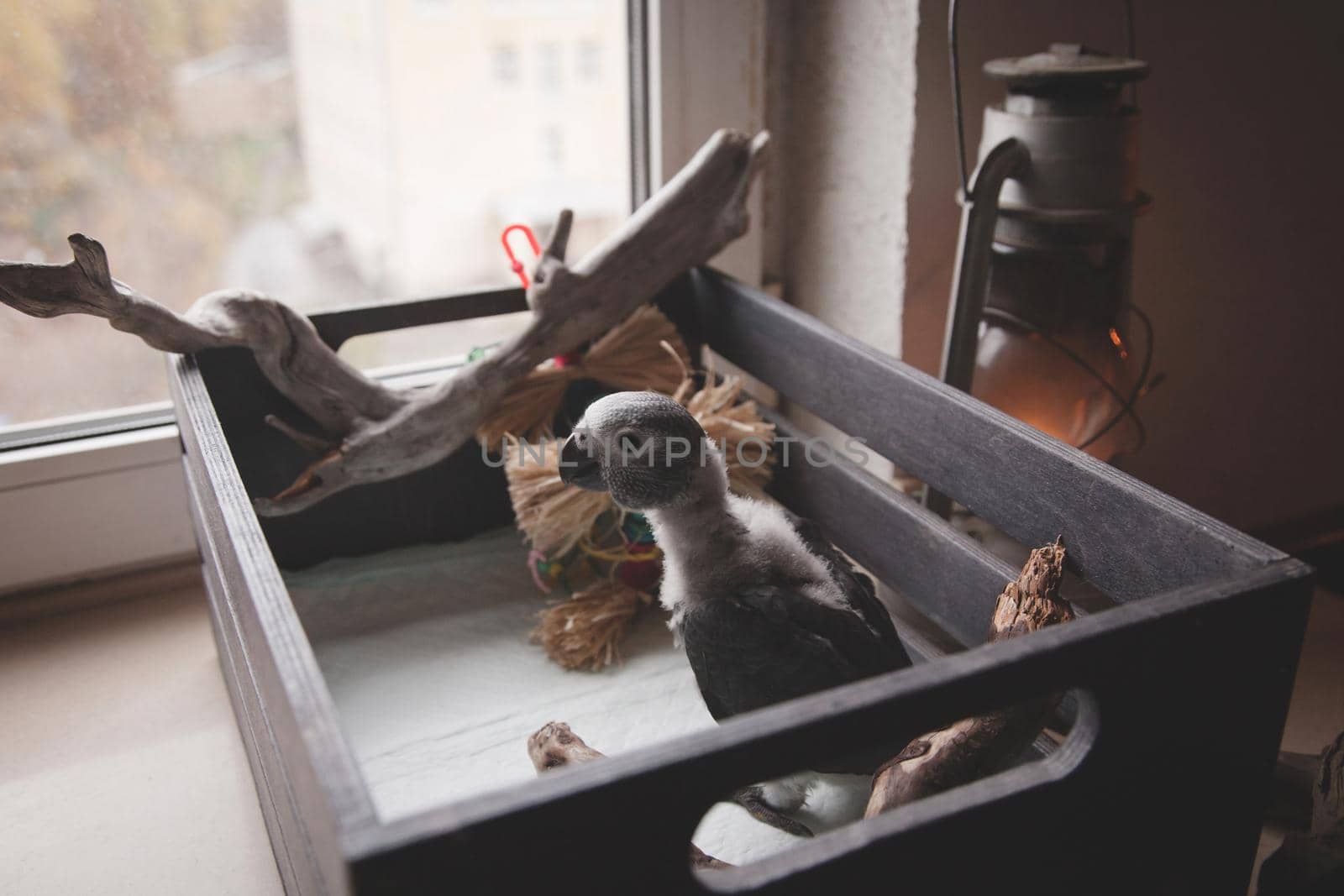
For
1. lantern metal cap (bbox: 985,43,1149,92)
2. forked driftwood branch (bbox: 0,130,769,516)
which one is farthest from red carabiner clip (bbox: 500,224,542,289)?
lantern metal cap (bbox: 985,43,1149,92)

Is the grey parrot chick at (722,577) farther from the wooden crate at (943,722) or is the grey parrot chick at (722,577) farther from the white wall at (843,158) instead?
the white wall at (843,158)

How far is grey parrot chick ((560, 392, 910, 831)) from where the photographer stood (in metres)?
0.62

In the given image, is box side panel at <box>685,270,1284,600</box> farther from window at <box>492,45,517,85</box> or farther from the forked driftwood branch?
window at <box>492,45,517,85</box>

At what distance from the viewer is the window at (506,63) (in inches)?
42.6

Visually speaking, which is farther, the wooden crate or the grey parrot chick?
the grey parrot chick

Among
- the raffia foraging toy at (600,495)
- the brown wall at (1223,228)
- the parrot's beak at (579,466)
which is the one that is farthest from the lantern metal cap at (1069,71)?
the parrot's beak at (579,466)

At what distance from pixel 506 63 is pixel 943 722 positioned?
2.76ft

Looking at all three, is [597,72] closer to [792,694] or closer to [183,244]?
[183,244]

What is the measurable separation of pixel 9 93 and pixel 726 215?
22.7 inches

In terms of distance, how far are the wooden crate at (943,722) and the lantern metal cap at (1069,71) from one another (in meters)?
0.21

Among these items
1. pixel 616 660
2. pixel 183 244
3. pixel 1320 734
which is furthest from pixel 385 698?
pixel 1320 734

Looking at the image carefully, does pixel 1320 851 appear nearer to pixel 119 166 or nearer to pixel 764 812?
pixel 764 812

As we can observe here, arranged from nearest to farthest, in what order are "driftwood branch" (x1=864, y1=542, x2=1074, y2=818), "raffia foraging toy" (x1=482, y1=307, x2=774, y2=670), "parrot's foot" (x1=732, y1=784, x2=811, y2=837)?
"driftwood branch" (x1=864, y1=542, x2=1074, y2=818), "parrot's foot" (x1=732, y1=784, x2=811, y2=837), "raffia foraging toy" (x1=482, y1=307, x2=774, y2=670)

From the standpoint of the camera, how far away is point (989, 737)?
556mm
